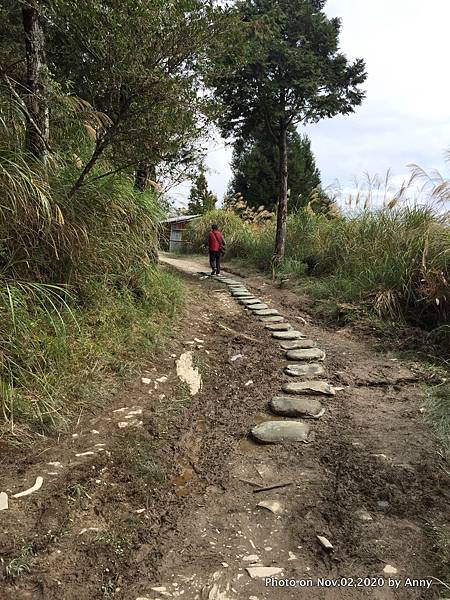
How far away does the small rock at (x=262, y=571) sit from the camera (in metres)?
1.52

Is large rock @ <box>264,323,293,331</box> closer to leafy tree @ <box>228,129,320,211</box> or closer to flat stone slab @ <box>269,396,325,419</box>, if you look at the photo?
flat stone slab @ <box>269,396,325,419</box>

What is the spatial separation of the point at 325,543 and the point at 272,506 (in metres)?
0.31

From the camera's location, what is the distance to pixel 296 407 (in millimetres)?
2877

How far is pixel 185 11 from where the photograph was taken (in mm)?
2992

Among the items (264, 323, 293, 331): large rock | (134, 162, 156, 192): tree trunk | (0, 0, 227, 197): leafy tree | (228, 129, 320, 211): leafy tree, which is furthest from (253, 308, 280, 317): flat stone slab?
(228, 129, 320, 211): leafy tree

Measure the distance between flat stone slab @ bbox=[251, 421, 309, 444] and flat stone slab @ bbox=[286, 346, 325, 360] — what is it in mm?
1323

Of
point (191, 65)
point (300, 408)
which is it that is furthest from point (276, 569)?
point (191, 65)

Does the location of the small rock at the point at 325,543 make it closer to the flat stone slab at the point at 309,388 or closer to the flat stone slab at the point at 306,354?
the flat stone slab at the point at 309,388

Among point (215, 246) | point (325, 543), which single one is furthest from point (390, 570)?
point (215, 246)

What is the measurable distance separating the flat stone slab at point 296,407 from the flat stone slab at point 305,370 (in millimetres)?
508

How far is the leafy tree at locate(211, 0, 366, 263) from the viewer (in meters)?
7.66

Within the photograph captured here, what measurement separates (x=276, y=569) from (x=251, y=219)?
45.1 ft

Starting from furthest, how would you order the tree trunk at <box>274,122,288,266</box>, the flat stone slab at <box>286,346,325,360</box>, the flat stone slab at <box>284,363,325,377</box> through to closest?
the tree trunk at <box>274,122,288,266</box>, the flat stone slab at <box>286,346,325,360</box>, the flat stone slab at <box>284,363,325,377</box>

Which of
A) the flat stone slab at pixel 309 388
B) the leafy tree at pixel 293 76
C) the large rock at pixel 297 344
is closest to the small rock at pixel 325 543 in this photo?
the flat stone slab at pixel 309 388
